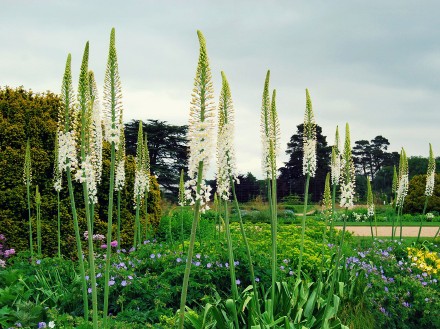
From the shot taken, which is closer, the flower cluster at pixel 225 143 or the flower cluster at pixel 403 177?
the flower cluster at pixel 225 143

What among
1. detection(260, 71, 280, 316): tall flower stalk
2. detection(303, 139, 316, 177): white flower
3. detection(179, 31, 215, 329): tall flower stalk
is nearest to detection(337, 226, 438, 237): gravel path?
detection(303, 139, 316, 177): white flower

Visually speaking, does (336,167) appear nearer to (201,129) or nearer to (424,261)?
(201,129)

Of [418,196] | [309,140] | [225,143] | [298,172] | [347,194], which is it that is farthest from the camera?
[298,172]

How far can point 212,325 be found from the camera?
5516mm

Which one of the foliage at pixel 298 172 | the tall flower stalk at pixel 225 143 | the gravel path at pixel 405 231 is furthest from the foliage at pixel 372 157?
the tall flower stalk at pixel 225 143

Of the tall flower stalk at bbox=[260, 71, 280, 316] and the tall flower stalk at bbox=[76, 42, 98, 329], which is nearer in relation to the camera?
the tall flower stalk at bbox=[76, 42, 98, 329]

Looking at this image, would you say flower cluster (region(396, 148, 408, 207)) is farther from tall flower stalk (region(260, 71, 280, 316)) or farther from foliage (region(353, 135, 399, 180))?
foliage (region(353, 135, 399, 180))

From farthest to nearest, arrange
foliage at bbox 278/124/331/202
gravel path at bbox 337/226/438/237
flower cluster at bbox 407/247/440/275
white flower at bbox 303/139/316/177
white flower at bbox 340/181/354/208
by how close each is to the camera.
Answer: foliage at bbox 278/124/331/202
gravel path at bbox 337/226/438/237
flower cluster at bbox 407/247/440/275
white flower at bbox 303/139/316/177
white flower at bbox 340/181/354/208

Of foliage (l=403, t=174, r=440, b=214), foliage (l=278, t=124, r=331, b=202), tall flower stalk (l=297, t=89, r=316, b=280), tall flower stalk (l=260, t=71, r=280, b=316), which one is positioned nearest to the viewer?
tall flower stalk (l=260, t=71, r=280, b=316)

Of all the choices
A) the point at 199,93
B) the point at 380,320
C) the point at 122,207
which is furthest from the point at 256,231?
the point at 199,93

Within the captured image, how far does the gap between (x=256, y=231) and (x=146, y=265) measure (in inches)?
168

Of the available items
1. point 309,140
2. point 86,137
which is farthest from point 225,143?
point 309,140

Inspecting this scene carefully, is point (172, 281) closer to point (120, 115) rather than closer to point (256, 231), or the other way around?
point (120, 115)

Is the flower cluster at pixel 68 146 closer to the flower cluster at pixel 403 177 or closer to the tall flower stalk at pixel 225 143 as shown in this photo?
the tall flower stalk at pixel 225 143
